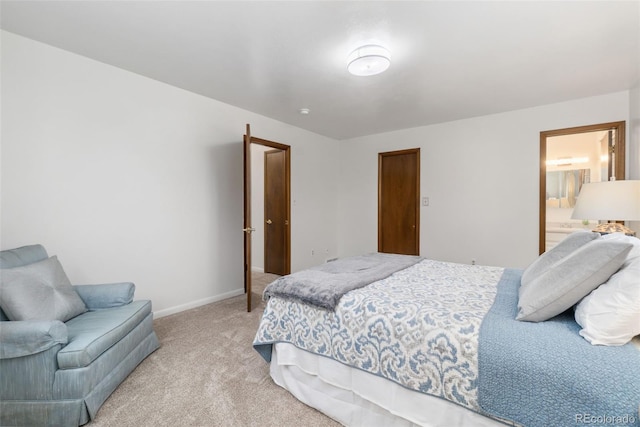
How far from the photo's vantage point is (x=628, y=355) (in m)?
1.03

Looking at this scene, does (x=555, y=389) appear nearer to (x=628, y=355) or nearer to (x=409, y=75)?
(x=628, y=355)

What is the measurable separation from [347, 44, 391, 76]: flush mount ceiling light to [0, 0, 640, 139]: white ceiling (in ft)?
0.18

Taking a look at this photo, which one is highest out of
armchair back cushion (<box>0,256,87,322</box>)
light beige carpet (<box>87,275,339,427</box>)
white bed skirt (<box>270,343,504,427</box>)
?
armchair back cushion (<box>0,256,87,322</box>)

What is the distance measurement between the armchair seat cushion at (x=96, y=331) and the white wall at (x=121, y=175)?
2.72 feet

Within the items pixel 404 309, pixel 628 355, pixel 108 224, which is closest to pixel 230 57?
pixel 108 224

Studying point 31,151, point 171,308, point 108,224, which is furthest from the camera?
point 171,308

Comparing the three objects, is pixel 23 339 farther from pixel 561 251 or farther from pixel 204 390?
pixel 561 251

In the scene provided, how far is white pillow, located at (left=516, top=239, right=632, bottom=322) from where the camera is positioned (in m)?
1.20

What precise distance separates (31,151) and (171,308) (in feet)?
6.30

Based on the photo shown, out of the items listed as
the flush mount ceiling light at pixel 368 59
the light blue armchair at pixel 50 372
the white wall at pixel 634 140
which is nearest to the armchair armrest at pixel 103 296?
the light blue armchair at pixel 50 372

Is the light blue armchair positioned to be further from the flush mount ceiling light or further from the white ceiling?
the flush mount ceiling light

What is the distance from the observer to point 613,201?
238 cm

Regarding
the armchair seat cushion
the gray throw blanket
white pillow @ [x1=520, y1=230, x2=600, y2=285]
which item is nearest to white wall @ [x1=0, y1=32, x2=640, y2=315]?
the armchair seat cushion

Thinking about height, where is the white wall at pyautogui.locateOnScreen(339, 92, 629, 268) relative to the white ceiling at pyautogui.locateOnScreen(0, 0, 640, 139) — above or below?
below
